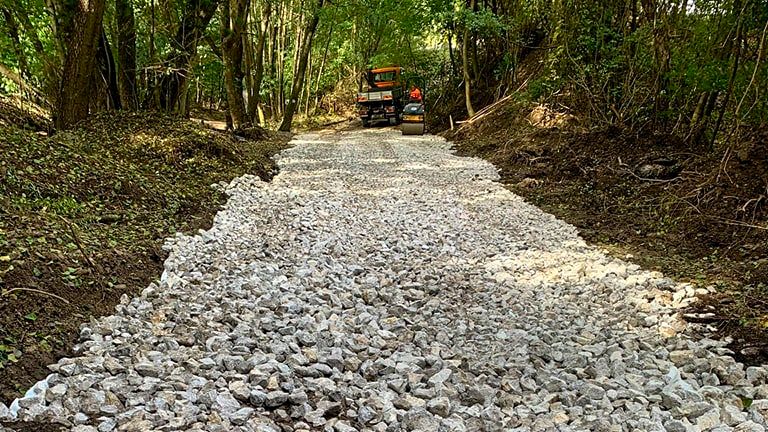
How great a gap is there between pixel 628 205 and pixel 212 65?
13.3 metres

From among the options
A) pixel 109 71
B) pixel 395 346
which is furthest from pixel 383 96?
pixel 395 346

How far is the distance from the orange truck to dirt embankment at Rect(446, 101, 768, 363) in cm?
1255

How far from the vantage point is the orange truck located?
75.8 ft

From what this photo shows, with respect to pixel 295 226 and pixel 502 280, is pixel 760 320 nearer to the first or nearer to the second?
pixel 502 280

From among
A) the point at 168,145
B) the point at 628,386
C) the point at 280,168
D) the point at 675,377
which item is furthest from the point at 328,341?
the point at 280,168

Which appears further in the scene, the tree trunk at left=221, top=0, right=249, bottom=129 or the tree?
the tree trunk at left=221, top=0, right=249, bottom=129

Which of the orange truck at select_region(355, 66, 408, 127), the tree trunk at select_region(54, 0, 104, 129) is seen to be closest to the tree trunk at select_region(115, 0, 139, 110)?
the tree trunk at select_region(54, 0, 104, 129)

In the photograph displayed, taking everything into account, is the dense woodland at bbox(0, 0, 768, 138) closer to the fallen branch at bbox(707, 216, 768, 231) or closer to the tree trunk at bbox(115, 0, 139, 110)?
the tree trunk at bbox(115, 0, 139, 110)

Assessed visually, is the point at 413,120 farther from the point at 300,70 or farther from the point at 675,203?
the point at 675,203

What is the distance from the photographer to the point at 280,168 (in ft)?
36.4

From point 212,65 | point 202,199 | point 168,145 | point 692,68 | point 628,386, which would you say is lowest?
point 628,386

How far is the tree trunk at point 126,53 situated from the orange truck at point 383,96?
1275cm

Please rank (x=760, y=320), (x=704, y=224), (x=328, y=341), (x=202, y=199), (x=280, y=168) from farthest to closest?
A: (x=280, y=168) < (x=202, y=199) < (x=704, y=224) < (x=760, y=320) < (x=328, y=341)

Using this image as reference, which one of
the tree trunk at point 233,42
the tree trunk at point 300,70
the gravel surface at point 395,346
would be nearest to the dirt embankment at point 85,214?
the gravel surface at point 395,346
